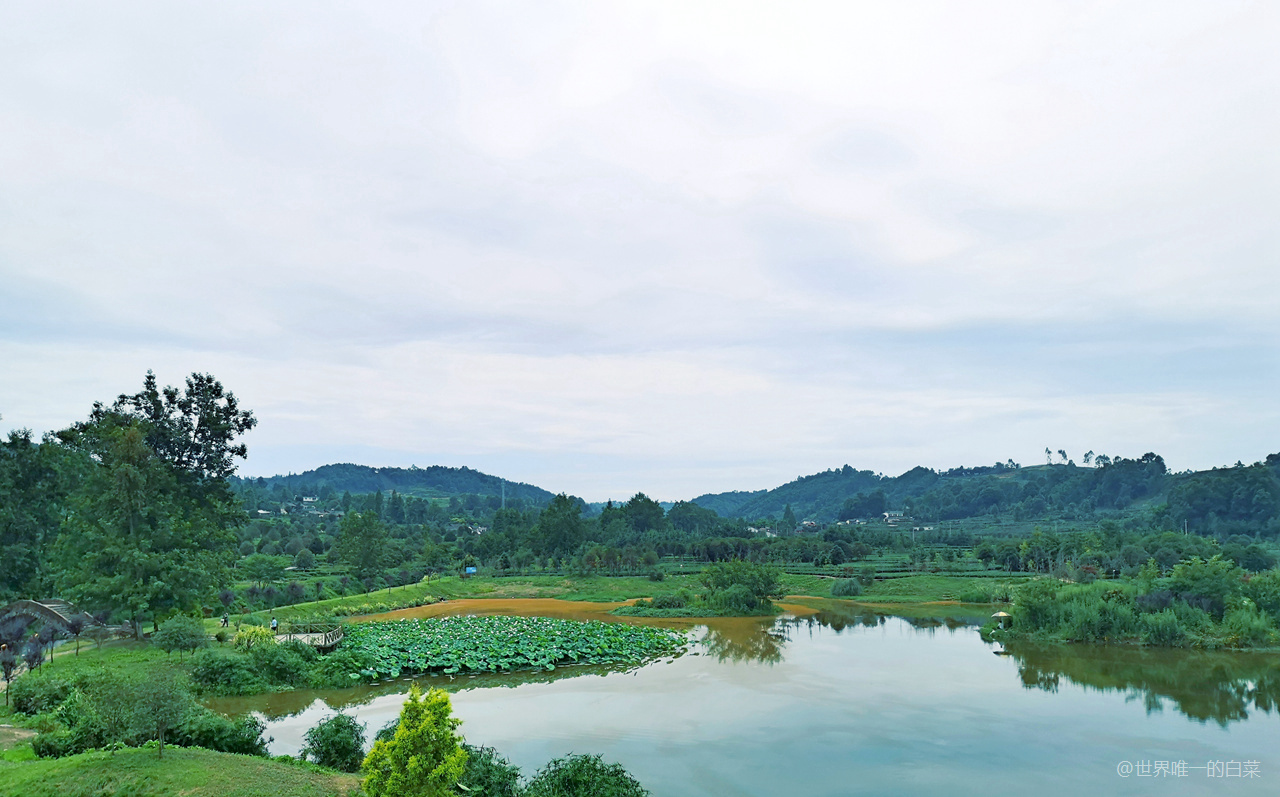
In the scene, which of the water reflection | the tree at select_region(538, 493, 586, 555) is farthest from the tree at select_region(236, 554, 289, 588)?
the water reflection

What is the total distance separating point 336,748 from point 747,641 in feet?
100

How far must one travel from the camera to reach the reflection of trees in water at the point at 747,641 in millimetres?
40906

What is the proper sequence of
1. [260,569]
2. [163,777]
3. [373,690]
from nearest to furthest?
[163,777] → [373,690] → [260,569]

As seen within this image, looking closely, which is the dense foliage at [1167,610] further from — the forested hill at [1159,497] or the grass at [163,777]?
the forested hill at [1159,497]

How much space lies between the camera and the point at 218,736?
19188mm

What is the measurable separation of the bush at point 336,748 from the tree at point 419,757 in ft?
21.6

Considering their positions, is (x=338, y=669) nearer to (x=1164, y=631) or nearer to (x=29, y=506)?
(x=29, y=506)

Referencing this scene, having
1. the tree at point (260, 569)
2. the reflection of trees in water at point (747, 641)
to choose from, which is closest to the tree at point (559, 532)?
the tree at point (260, 569)

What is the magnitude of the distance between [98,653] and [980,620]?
52369 millimetres

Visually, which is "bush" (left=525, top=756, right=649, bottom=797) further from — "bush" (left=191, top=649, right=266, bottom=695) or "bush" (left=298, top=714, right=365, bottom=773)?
"bush" (left=191, top=649, right=266, bottom=695)

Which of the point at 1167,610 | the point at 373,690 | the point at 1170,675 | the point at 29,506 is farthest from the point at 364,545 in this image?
the point at 1167,610

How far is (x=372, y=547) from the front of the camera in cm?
7162

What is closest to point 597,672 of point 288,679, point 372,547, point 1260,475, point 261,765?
point 288,679

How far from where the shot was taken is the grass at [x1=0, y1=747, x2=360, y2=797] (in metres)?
15.1
